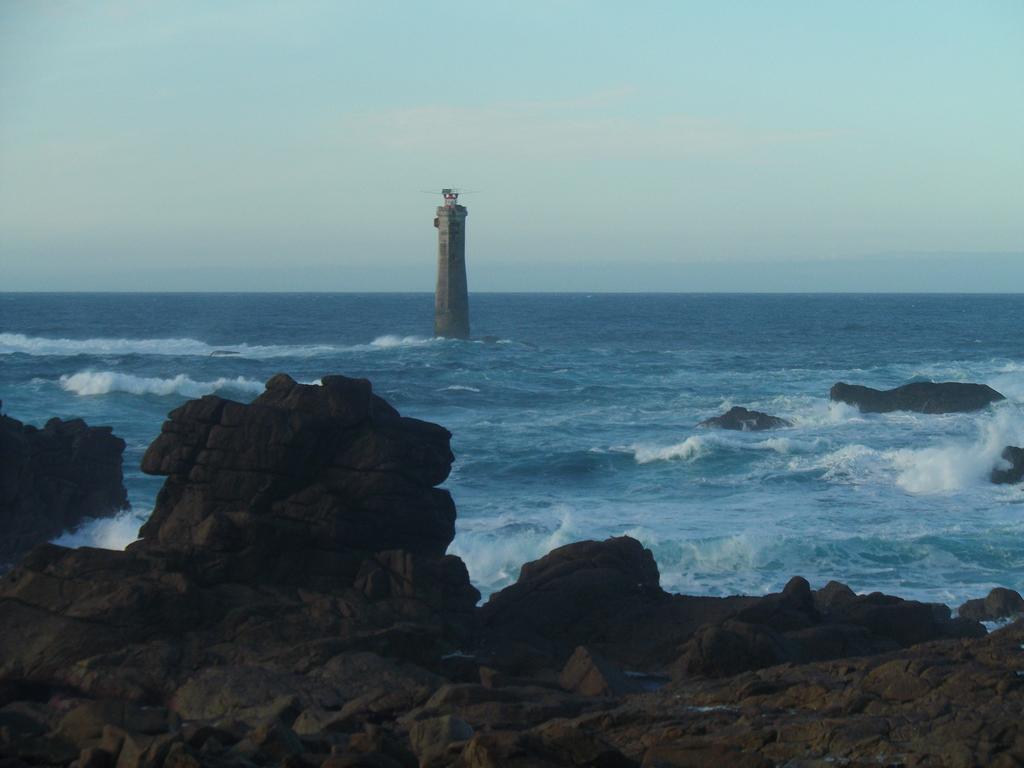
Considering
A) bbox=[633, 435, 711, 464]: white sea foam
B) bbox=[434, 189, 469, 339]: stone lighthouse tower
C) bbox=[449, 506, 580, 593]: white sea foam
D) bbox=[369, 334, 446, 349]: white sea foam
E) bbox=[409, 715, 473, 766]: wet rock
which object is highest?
bbox=[434, 189, 469, 339]: stone lighthouse tower

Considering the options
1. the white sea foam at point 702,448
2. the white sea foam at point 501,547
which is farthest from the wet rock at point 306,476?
the white sea foam at point 702,448

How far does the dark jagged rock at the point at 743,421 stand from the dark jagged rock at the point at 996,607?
55.8ft

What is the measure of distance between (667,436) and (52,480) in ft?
53.4

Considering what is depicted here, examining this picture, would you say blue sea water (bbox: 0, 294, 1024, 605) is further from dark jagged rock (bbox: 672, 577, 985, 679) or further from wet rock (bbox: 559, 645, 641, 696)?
wet rock (bbox: 559, 645, 641, 696)

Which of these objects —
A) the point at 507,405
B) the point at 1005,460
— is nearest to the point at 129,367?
the point at 507,405

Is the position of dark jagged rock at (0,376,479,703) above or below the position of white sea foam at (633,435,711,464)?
above

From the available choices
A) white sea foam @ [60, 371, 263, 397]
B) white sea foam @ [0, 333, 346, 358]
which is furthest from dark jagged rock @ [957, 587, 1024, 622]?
white sea foam @ [0, 333, 346, 358]

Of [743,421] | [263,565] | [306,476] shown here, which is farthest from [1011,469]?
[263,565]

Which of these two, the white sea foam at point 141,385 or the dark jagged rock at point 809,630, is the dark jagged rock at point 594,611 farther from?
the white sea foam at point 141,385

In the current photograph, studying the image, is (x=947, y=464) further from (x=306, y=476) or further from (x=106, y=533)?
(x=106, y=533)

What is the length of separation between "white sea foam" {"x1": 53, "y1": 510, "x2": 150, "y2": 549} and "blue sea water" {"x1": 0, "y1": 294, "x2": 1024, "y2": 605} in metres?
0.04

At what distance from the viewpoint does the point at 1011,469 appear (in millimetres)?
25266

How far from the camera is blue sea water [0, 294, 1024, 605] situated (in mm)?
19156

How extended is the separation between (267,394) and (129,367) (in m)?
35.1
